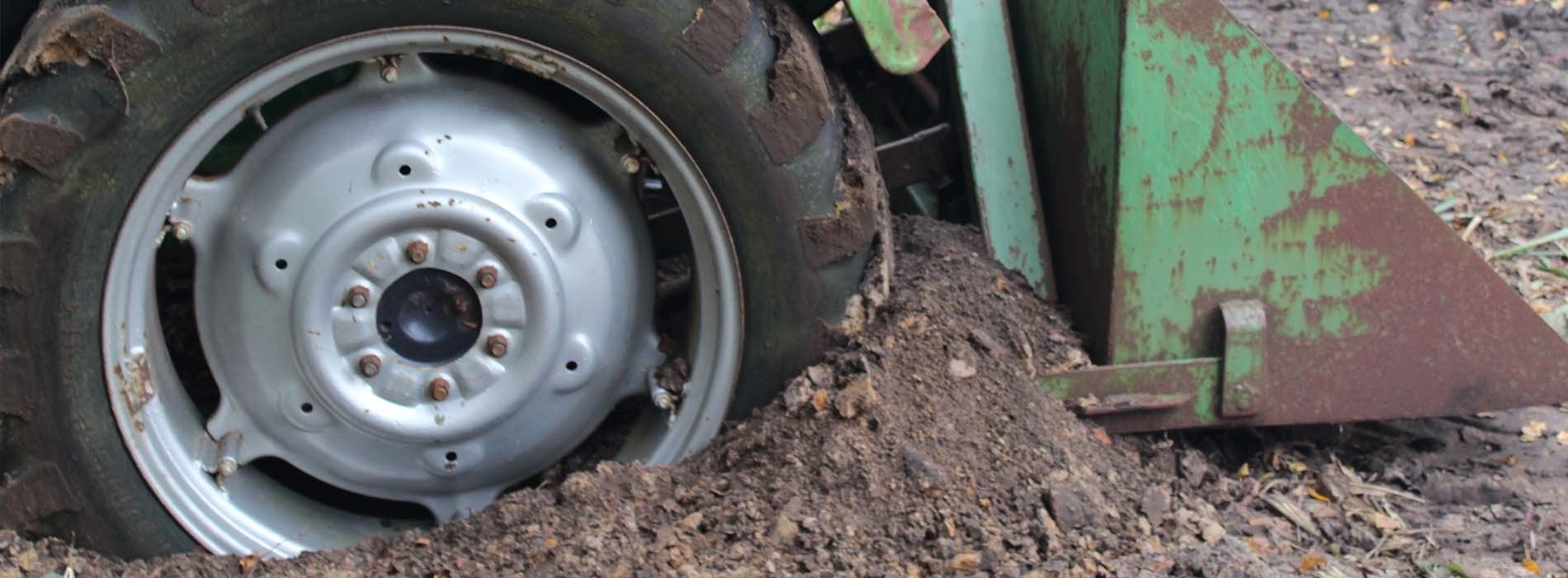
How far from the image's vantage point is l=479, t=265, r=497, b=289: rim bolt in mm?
2273

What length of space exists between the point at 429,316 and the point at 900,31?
0.88m

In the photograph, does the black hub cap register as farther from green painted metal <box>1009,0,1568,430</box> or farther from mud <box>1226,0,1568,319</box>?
mud <box>1226,0,1568,319</box>

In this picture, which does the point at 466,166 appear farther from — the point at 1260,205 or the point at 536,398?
the point at 1260,205

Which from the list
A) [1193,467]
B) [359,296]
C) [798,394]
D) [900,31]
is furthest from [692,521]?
[1193,467]

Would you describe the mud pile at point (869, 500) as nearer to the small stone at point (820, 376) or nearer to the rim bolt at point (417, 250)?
the small stone at point (820, 376)

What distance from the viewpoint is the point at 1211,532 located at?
238 centimetres

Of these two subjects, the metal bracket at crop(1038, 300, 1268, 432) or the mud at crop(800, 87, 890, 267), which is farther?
the metal bracket at crop(1038, 300, 1268, 432)

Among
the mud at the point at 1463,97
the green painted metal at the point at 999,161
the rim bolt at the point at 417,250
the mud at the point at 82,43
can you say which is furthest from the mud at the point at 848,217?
the mud at the point at 1463,97

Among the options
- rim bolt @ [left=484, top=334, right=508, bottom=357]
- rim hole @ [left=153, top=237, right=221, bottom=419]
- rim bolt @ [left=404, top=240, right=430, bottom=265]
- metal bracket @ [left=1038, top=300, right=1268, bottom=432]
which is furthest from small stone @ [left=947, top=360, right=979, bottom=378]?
rim hole @ [left=153, top=237, right=221, bottom=419]

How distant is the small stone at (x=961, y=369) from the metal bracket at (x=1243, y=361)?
17.7 inches

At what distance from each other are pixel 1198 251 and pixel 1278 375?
0.91 feet

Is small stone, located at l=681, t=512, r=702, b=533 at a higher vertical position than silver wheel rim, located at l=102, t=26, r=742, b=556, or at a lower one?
lower

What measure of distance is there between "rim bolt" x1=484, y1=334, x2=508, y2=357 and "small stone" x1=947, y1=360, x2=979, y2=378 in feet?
2.42

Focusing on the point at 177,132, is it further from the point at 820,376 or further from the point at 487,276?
the point at 820,376
